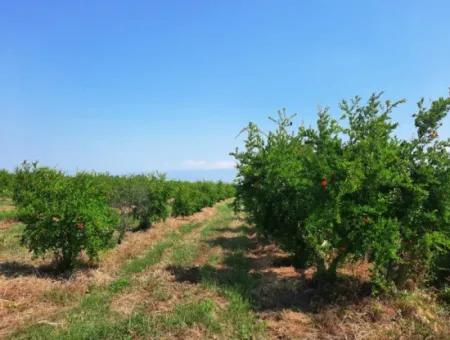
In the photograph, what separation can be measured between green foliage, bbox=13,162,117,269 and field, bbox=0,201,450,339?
0.74m

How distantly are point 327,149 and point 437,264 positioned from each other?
4248 millimetres

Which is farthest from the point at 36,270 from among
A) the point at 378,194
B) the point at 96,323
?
the point at 378,194

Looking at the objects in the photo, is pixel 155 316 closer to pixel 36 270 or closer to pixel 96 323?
pixel 96 323

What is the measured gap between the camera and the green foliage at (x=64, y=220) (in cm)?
943

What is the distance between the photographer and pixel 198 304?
739 centimetres

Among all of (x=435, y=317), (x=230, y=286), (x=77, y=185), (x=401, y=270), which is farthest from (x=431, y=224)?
(x=77, y=185)

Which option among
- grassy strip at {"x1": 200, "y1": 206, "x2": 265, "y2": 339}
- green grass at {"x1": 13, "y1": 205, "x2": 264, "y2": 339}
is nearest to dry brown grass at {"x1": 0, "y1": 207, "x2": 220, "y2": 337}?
green grass at {"x1": 13, "y1": 205, "x2": 264, "y2": 339}

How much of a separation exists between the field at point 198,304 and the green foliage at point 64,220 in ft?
2.44

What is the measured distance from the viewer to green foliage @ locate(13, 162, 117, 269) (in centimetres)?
943

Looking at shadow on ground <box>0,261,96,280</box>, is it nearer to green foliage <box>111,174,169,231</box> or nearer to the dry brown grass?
the dry brown grass

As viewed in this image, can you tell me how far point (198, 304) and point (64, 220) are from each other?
14.1 feet

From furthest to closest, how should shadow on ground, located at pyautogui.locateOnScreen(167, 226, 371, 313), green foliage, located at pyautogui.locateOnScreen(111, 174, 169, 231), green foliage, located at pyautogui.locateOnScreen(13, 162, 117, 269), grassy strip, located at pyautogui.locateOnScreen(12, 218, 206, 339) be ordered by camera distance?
green foliage, located at pyautogui.locateOnScreen(111, 174, 169, 231), green foliage, located at pyautogui.locateOnScreen(13, 162, 117, 269), shadow on ground, located at pyautogui.locateOnScreen(167, 226, 371, 313), grassy strip, located at pyautogui.locateOnScreen(12, 218, 206, 339)

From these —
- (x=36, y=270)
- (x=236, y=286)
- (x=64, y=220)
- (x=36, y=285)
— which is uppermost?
(x=64, y=220)

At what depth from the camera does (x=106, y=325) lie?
250 inches
